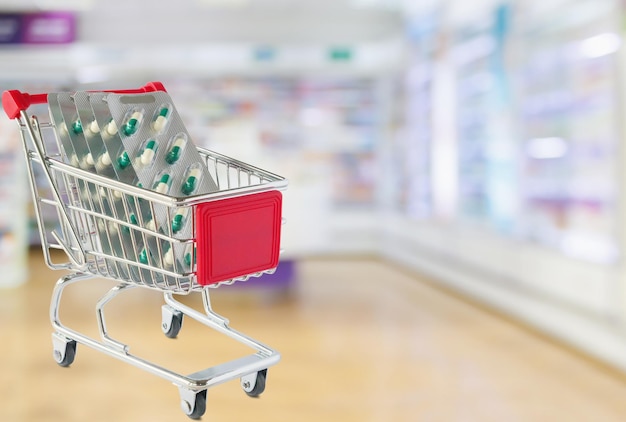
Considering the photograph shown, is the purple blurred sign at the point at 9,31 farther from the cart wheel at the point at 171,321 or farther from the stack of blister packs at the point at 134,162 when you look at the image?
the stack of blister packs at the point at 134,162

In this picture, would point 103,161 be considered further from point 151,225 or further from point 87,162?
point 151,225

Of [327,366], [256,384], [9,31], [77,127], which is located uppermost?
[9,31]

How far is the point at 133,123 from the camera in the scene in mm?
1385

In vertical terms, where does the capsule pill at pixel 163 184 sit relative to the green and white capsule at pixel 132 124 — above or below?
below

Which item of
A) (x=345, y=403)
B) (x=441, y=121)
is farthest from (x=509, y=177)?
(x=345, y=403)

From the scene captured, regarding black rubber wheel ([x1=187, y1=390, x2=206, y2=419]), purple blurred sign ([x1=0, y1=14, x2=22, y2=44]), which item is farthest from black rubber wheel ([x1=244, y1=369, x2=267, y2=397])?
purple blurred sign ([x1=0, y1=14, x2=22, y2=44])

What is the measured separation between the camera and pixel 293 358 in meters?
3.91

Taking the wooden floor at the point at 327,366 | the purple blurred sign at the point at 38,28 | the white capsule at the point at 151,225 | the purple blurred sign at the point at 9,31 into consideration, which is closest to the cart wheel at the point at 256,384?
the white capsule at the point at 151,225

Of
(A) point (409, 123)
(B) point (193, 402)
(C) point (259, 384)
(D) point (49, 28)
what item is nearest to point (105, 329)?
(B) point (193, 402)

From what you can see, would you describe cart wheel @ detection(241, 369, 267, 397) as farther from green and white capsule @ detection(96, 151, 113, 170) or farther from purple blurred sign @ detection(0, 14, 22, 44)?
purple blurred sign @ detection(0, 14, 22, 44)

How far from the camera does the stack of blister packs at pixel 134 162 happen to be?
138 centimetres

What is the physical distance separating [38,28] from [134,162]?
24.2ft

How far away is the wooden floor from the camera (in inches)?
119

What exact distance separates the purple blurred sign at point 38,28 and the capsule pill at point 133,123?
710 centimetres
